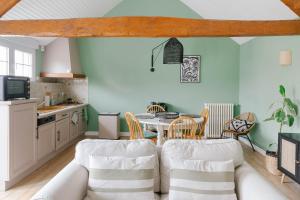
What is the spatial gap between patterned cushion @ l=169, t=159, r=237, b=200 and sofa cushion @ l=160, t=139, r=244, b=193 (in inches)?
4.4

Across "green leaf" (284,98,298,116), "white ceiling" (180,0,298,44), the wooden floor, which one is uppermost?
"white ceiling" (180,0,298,44)

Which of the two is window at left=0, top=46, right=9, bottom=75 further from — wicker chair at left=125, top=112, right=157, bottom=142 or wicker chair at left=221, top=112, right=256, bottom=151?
wicker chair at left=221, top=112, right=256, bottom=151

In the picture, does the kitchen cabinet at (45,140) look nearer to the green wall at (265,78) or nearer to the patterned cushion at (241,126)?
the patterned cushion at (241,126)

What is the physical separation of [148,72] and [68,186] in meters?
4.40

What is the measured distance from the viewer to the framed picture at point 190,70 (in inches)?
223

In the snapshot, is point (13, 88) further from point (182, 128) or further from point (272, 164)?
point (272, 164)

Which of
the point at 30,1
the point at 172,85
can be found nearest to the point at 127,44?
the point at 172,85

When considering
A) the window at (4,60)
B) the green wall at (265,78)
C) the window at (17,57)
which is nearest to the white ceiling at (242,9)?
the green wall at (265,78)

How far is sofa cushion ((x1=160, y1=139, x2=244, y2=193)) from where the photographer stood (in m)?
1.87

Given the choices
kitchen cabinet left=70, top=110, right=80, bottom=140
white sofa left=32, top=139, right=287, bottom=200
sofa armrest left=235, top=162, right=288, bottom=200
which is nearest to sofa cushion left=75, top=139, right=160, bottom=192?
white sofa left=32, top=139, right=287, bottom=200

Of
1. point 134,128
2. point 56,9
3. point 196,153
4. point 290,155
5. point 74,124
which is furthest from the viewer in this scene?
point 74,124

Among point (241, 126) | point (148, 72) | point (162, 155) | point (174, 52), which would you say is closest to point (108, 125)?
point (148, 72)

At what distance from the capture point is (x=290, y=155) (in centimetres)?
287

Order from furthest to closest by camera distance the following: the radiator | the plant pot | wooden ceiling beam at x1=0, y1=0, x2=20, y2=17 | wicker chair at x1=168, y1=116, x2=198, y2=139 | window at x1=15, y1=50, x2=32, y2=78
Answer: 1. the radiator
2. window at x1=15, y1=50, x2=32, y2=78
3. the plant pot
4. wicker chair at x1=168, y1=116, x2=198, y2=139
5. wooden ceiling beam at x1=0, y1=0, x2=20, y2=17
